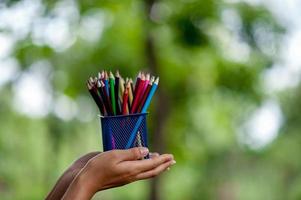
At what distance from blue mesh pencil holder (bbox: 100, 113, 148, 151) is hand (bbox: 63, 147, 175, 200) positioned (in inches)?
2.3

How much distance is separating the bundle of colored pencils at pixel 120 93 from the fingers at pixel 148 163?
0.12m

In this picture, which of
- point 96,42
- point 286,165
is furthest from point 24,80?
point 286,165

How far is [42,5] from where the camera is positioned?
6.40 metres

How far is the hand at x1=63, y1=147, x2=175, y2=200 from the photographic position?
191 cm

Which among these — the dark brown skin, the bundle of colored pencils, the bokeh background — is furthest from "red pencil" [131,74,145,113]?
the bokeh background

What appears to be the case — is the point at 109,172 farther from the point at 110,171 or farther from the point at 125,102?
the point at 125,102

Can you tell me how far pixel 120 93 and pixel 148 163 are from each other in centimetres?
18

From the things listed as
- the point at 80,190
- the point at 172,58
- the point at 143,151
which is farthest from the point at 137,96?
the point at 172,58

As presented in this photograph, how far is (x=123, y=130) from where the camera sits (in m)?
1.98

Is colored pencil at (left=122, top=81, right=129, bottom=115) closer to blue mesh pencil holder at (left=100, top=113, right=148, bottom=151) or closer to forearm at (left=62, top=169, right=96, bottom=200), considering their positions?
blue mesh pencil holder at (left=100, top=113, right=148, bottom=151)

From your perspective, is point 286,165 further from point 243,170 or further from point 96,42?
point 96,42

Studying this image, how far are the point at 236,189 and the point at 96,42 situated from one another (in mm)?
6457

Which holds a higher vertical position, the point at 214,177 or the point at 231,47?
the point at 231,47

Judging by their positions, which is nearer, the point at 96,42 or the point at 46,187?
the point at 96,42
